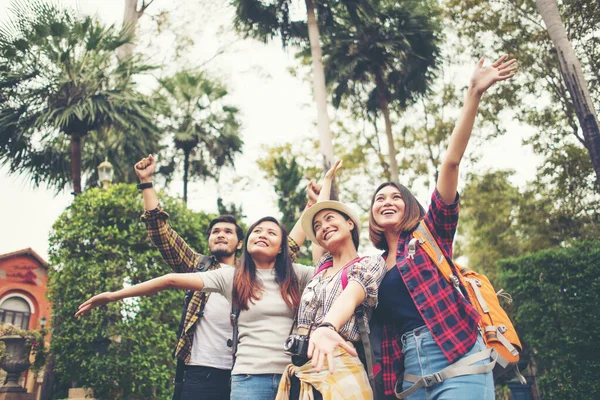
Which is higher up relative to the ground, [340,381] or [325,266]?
[325,266]

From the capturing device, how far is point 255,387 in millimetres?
2379

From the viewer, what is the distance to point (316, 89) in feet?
35.8

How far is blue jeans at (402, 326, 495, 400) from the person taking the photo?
1853mm

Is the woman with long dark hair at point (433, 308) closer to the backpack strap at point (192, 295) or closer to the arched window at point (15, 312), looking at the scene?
the backpack strap at point (192, 295)

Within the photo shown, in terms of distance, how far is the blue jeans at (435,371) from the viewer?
72.9 inches

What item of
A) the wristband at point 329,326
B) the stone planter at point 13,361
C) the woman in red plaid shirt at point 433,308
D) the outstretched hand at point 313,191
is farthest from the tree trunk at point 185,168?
the wristband at point 329,326

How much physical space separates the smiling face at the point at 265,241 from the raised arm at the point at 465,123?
112cm

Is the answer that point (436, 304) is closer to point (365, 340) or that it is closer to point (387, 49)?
point (365, 340)

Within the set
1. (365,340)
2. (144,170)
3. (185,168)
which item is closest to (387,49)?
(185,168)

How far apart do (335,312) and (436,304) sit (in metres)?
0.50

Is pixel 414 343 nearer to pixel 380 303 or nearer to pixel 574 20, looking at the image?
pixel 380 303

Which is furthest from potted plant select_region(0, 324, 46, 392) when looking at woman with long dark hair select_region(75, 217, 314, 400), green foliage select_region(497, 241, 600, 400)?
green foliage select_region(497, 241, 600, 400)

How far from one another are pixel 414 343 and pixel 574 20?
12.0 m

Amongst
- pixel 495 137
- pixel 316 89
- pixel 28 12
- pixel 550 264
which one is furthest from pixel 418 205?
pixel 495 137
